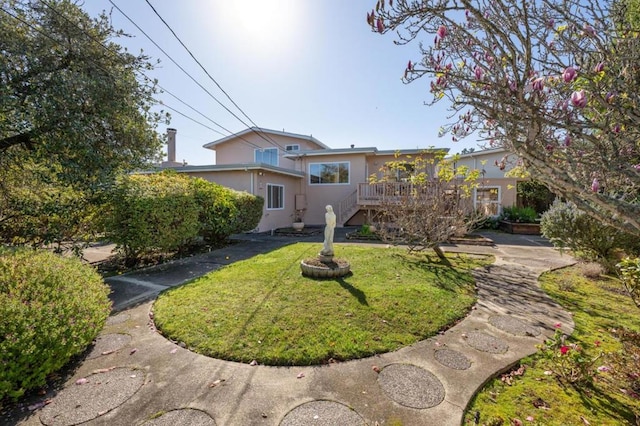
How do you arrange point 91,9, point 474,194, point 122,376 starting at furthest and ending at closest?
1. point 474,194
2. point 91,9
3. point 122,376

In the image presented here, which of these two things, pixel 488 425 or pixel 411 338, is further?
pixel 411 338

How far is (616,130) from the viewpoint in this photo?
240 cm

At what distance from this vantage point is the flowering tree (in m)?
2.18

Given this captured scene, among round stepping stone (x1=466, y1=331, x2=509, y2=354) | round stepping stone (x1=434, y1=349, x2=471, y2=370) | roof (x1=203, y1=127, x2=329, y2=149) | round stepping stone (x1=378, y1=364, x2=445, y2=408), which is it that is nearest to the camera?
round stepping stone (x1=378, y1=364, x2=445, y2=408)

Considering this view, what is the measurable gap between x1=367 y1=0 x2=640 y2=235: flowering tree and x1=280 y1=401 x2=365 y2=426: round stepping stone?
2.39 m

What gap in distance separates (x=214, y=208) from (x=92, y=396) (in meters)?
7.03

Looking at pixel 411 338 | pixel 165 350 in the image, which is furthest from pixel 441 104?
pixel 165 350

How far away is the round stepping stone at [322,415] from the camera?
2070 mm

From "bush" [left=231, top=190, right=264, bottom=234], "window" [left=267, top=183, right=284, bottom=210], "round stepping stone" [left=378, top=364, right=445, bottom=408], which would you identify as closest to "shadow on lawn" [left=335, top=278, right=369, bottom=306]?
"round stepping stone" [left=378, top=364, right=445, bottom=408]

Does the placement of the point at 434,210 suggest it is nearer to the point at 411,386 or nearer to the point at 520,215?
the point at 411,386

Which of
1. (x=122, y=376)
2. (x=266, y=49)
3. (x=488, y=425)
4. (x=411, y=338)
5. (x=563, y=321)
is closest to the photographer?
(x=488, y=425)

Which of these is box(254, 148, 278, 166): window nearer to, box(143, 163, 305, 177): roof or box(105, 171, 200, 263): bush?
box(143, 163, 305, 177): roof

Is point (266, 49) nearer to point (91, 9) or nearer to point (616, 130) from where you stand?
point (91, 9)

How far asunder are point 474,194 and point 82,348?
17459mm
